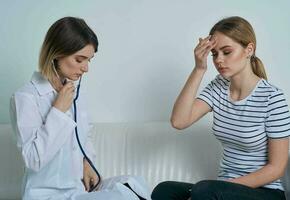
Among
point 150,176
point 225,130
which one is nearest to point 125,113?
point 150,176

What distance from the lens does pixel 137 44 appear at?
2.09 m

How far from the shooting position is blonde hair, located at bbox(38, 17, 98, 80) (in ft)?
4.43

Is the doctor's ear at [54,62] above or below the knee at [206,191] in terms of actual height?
above

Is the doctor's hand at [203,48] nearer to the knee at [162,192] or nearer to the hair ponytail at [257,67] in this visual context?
the hair ponytail at [257,67]

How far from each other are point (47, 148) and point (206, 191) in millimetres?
487

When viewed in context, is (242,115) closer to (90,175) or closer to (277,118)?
(277,118)

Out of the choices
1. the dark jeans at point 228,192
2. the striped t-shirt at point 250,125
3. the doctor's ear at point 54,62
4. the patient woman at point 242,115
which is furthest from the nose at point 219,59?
the doctor's ear at point 54,62

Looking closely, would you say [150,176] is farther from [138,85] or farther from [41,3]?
[41,3]

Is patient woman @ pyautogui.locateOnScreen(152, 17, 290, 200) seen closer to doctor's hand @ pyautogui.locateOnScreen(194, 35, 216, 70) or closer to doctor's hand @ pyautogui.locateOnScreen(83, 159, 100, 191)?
doctor's hand @ pyautogui.locateOnScreen(194, 35, 216, 70)

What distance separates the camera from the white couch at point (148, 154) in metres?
1.89

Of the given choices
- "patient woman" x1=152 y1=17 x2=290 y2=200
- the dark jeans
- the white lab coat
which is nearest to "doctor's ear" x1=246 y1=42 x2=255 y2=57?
"patient woman" x1=152 y1=17 x2=290 y2=200

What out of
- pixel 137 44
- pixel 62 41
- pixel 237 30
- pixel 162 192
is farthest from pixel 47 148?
pixel 137 44

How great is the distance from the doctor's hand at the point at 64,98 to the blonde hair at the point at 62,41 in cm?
9

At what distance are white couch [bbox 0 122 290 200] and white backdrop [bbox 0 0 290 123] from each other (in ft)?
0.67
